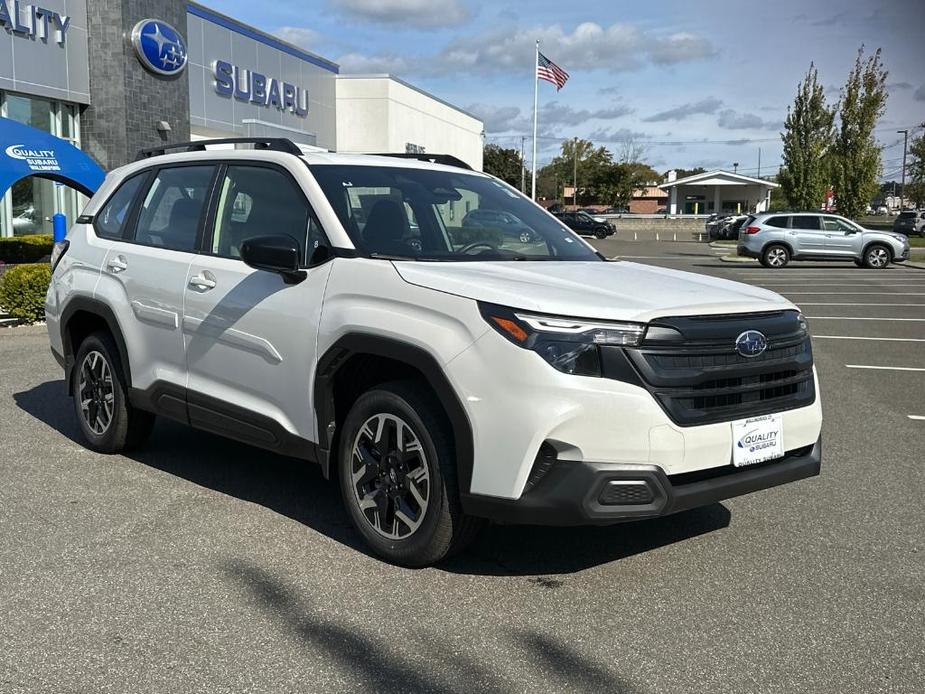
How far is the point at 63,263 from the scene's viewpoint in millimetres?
6039

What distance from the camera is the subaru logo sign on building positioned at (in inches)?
888

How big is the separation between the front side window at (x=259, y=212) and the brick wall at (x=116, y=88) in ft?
62.1

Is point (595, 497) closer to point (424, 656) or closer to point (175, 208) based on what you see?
point (424, 656)

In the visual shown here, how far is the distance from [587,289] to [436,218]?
4.20 ft

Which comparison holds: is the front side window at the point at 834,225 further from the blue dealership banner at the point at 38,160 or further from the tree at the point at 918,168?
the tree at the point at 918,168

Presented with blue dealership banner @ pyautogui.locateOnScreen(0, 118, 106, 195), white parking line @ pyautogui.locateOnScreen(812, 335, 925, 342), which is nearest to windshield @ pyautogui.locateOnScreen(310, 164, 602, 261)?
white parking line @ pyautogui.locateOnScreen(812, 335, 925, 342)

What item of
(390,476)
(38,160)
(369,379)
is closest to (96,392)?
(369,379)

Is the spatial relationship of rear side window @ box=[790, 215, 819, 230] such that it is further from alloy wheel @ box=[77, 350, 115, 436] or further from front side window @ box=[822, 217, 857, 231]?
alloy wheel @ box=[77, 350, 115, 436]

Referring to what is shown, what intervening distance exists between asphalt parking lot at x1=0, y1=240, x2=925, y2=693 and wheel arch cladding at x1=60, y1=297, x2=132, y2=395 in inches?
24.2

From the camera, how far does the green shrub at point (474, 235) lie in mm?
4711

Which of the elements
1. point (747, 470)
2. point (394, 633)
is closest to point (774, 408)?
point (747, 470)

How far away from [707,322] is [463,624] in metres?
1.53

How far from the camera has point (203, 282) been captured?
4.82m

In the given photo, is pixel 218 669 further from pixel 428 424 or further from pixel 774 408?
pixel 774 408
